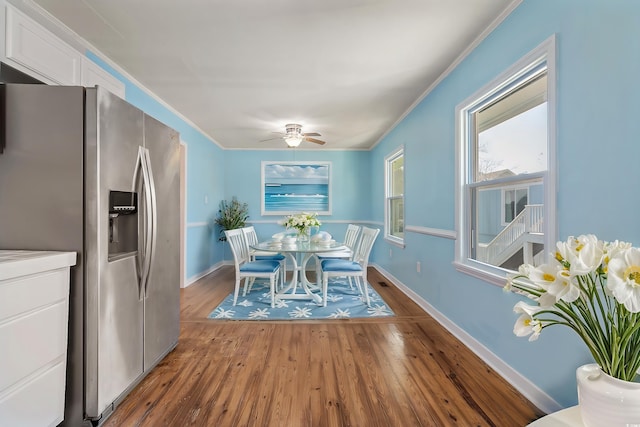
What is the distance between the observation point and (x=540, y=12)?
65.2 inches

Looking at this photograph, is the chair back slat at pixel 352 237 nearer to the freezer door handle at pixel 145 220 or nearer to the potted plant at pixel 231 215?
the potted plant at pixel 231 215

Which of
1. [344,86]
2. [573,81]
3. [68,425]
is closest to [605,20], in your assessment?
[573,81]

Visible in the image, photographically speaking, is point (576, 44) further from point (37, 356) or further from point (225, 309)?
point (225, 309)

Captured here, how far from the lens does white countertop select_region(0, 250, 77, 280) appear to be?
1.16 m

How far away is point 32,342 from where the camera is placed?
4.14 ft

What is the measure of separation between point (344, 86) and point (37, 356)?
122 inches

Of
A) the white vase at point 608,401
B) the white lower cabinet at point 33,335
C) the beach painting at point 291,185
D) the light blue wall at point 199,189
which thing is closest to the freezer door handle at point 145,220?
the white lower cabinet at point 33,335

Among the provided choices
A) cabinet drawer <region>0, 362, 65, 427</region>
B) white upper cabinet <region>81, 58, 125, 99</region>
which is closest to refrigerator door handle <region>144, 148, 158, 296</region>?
cabinet drawer <region>0, 362, 65, 427</region>

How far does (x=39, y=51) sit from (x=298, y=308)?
3.03 m

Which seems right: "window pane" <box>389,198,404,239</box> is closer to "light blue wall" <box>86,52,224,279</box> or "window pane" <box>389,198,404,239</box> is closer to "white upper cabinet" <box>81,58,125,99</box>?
"light blue wall" <box>86,52,224,279</box>

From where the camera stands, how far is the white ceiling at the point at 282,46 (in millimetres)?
1909

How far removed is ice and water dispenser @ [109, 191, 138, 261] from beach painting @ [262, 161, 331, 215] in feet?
13.5

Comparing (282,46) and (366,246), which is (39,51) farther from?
(366,246)

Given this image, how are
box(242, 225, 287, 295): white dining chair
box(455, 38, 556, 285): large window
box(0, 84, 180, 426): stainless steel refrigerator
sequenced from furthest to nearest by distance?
1. box(242, 225, 287, 295): white dining chair
2. box(455, 38, 556, 285): large window
3. box(0, 84, 180, 426): stainless steel refrigerator
